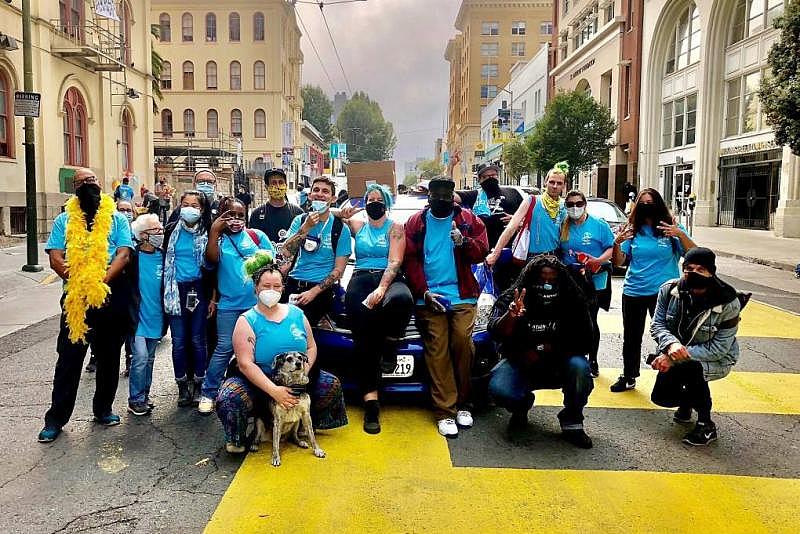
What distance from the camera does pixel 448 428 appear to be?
4.74 m

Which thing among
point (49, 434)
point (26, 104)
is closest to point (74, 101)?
point (26, 104)

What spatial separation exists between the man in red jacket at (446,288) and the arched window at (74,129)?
18992mm

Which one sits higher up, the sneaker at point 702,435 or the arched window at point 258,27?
the arched window at point 258,27

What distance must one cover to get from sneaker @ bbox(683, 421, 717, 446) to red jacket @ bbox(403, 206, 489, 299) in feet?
5.98

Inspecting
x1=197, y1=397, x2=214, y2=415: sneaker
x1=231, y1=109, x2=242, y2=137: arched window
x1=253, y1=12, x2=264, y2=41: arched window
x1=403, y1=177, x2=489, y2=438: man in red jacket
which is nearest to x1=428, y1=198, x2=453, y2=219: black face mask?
x1=403, y1=177, x2=489, y2=438: man in red jacket

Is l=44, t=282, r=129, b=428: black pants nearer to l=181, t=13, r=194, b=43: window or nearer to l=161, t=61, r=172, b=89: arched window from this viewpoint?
l=161, t=61, r=172, b=89: arched window

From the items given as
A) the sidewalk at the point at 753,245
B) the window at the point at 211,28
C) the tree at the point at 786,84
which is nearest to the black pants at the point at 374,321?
the tree at the point at 786,84

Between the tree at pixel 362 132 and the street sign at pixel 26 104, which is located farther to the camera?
the tree at pixel 362 132

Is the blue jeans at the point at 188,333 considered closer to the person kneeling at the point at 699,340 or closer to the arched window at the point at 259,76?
the person kneeling at the point at 699,340

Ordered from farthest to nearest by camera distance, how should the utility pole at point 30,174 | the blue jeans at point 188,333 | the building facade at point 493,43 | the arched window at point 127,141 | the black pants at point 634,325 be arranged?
the building facade at point 493,43, the arched window at point 127,141, the utility pole at point 30,174, the black pants at point 634,325, the blue jeans at point 188,333

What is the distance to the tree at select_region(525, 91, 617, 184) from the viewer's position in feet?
107

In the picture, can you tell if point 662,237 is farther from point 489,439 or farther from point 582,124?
point 582,124

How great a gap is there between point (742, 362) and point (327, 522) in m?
5.30

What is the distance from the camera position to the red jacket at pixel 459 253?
4.97 m
